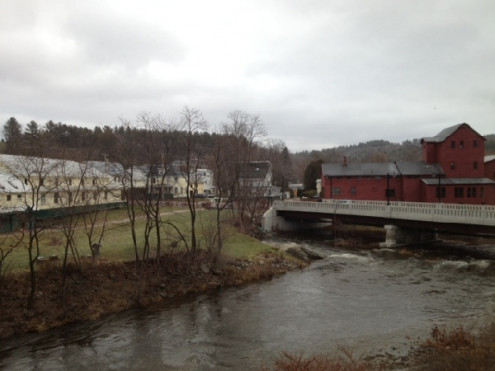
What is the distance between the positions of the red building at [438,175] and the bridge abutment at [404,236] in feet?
30.4

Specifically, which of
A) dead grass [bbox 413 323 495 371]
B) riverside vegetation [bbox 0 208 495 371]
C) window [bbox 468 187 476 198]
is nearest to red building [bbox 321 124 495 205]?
window [bbox 468 187 476 198]

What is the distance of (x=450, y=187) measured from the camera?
50594mm

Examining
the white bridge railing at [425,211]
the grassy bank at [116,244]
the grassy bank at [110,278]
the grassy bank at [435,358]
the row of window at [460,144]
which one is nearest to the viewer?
the grassy bank at [435,358]

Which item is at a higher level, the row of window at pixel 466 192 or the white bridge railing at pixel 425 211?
the row of window at pixel 466 192

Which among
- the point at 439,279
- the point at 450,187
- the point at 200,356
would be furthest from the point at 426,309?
the point at 450,187

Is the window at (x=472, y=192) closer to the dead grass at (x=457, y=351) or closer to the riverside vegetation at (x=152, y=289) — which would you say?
the riverside vegetation at (x=152, y=289)

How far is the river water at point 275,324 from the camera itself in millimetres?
14844

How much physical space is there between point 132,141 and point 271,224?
30.0 m

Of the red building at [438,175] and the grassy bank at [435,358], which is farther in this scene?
the red building at [438,175]

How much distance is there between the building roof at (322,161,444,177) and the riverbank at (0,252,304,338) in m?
32.2

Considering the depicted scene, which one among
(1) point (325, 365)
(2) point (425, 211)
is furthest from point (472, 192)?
(1) point (325, 365)

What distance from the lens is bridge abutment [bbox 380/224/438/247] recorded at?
3834cm

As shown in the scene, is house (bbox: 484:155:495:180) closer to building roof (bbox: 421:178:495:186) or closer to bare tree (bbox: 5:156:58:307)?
building roof (bbox: 421:178:495:186)

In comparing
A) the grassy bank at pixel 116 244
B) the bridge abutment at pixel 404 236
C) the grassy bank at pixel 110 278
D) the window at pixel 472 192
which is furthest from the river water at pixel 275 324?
the window at pixel 472 192
